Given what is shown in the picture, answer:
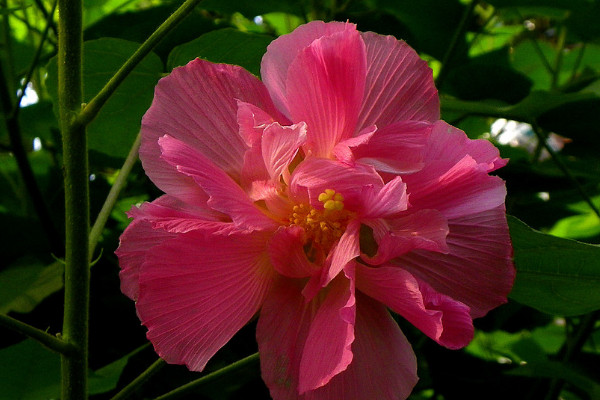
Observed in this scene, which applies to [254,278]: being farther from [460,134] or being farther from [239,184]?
[460,134]

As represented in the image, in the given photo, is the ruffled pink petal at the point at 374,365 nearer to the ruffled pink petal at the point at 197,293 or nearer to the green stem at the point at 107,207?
the ruffled pink petal at the point at 197,293

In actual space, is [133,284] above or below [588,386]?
above

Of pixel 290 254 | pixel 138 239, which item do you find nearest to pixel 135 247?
pixel 138 239

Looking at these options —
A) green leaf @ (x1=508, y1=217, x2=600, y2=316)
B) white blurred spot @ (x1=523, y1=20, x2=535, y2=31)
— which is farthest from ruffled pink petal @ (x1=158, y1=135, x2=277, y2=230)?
white blurred spot @ (x1=523, y1=20, x2=535, y2=31)

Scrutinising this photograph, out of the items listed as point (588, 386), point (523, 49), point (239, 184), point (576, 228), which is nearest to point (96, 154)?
point (239, 184)

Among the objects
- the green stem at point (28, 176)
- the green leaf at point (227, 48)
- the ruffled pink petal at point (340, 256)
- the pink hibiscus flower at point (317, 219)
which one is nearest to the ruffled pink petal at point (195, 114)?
the pink hibiscus flower at point (317, 219)

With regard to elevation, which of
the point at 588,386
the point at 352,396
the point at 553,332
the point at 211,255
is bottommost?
the point at 553,332

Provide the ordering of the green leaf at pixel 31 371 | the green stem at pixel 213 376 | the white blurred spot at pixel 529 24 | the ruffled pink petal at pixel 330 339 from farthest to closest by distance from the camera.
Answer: the white blurred spot at pixel 529 24 → the green leaf at pixel 31 371 → the green stem at pixel 213 376 → the ruffled pink petal at pixel 330 339
